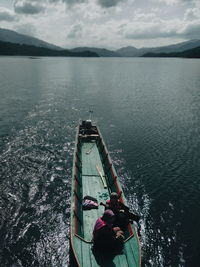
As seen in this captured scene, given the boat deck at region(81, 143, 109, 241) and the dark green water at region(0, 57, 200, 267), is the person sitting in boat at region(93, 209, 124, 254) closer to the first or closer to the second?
the boat deck at region(81, 143, 109, 241)

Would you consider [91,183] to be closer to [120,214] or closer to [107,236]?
[120,214]

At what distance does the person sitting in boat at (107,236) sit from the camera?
11.6 metres

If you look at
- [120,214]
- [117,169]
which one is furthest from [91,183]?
[117,169]

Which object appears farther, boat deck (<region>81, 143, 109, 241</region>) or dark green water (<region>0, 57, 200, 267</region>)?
dark green water (<region>0, 57, 200, 267</region>)

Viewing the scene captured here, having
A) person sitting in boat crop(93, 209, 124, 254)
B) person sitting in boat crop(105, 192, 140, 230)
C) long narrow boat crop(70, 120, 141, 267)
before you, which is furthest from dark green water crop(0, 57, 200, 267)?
person sitting in boat crop(93, 209, 124, 254)

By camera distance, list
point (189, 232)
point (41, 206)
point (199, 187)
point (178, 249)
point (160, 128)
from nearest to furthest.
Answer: point (178, 249) < point (189, 232) < point (41, 206) < point (199, 187) < point (160, 128)

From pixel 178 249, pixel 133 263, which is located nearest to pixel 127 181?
pixel 178 249

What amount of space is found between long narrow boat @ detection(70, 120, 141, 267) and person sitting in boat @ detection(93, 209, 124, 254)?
0.49 meters

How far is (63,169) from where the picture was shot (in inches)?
989

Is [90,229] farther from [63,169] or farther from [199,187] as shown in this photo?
[199,187]

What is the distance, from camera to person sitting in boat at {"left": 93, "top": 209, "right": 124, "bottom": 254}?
11.6 metres

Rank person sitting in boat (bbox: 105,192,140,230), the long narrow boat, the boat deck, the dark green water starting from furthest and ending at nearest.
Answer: the dark green water
the boat deck
person sitting in boat (bbox: 105,192,140,230)
the long narrow boat

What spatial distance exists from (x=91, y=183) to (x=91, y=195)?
1868 mm

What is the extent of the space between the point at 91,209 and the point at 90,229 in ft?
6.24
